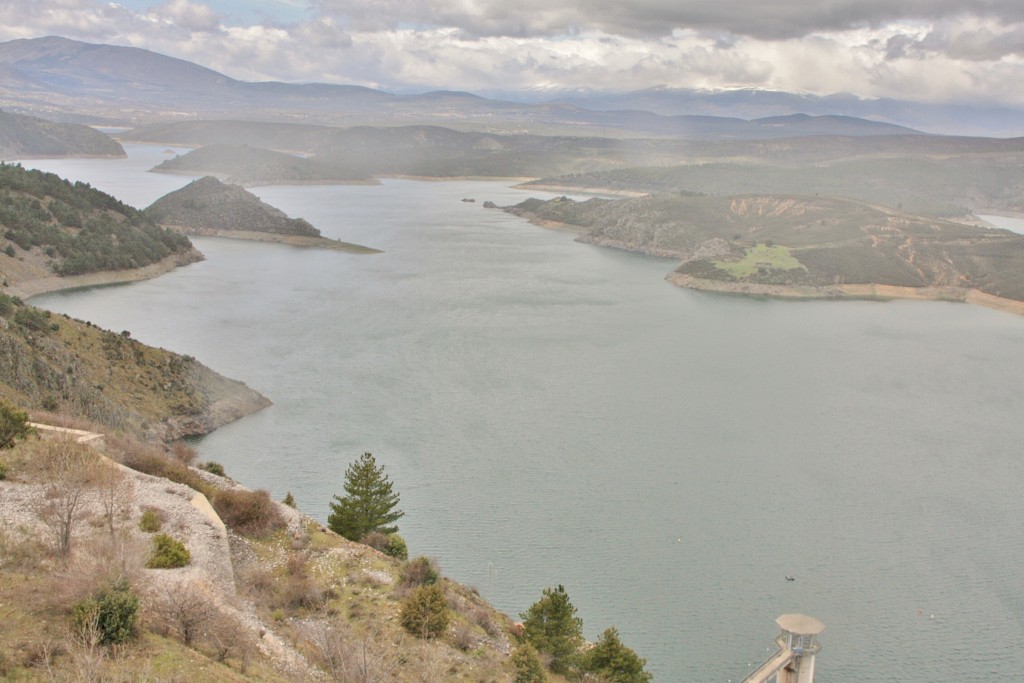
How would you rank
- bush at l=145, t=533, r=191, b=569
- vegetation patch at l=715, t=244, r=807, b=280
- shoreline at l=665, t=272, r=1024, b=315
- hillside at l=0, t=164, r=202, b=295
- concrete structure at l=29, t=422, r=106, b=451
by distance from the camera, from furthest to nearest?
A: vegetation patch at l=715, t=244, r=807, b=280, shoreline at l=665, t=272, r=1024, b=315, hillside at l=0, t=164, r=202, b=295, concrete structure at l=29, t=422, r=106, b=451, bush at l=145, t=533, r=191, b=569

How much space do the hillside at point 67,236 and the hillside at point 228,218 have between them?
1364 centimetres

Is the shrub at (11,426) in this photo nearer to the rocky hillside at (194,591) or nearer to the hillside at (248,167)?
the rocky hillside at (194,591)

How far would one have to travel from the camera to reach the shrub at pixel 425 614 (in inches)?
519

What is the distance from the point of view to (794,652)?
555 inches

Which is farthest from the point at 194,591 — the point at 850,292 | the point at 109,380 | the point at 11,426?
the point at 850,292

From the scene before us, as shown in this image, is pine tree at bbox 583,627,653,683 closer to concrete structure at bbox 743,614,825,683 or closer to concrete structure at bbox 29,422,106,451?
concrete structure at bbox 743,614,825,683

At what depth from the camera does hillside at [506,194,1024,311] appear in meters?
71.4

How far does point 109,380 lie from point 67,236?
36533mm

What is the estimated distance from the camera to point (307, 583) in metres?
13.9

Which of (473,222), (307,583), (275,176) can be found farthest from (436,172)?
(307,583)

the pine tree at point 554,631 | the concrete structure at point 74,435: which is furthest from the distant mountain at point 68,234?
the pine tree at point 554,631

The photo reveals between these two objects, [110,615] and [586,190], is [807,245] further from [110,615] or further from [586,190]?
[586,190]

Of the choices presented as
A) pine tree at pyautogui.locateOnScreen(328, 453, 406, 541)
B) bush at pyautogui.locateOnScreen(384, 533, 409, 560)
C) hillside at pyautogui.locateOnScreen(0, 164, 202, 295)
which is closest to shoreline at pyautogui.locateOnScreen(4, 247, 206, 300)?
hillside at pyautogui.locateOnScreen(0, 164, 202, 295)

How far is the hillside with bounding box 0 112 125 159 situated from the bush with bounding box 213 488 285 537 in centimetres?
16703
